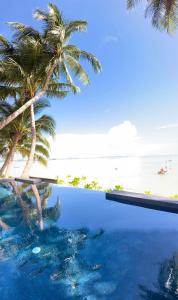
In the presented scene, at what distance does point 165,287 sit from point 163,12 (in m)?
9.11

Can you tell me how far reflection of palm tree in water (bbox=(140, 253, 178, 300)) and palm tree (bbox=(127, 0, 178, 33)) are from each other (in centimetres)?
844

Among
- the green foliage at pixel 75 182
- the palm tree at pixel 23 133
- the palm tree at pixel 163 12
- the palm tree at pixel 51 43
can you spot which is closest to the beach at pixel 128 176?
the green foliage at pixel 75 182

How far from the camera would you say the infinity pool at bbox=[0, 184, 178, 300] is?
2.28 meters

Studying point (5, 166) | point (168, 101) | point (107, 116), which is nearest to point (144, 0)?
point (5, 166)

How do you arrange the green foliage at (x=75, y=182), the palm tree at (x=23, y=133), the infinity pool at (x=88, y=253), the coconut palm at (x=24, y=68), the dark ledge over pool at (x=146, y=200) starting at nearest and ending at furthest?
1. the infinity pool at (x=88, y=253)
2. the dark ledge over pool at (x=146, y=200)
3. the green foliage at (x=75, y=182)
4. the coconut palm at (x=24, y=68)
5. the palm tree at (x=23, y=133)

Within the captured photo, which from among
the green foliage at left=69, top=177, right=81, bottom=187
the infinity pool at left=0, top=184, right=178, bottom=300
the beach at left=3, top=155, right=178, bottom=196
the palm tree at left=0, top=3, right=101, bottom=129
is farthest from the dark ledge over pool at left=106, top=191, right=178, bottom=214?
the palm tree at left=0, top=3, right=101, bottom=129

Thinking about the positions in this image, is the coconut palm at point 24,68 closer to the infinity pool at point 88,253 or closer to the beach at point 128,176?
the beach at point 128,176

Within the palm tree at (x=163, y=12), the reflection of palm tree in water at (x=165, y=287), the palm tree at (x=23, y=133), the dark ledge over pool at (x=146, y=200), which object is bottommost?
the reflection of palm tree in water at (x=165, y=287)

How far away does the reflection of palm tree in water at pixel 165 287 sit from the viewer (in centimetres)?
211

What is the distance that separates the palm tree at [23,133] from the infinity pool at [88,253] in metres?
8.50

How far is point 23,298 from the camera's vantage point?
2.17 meters

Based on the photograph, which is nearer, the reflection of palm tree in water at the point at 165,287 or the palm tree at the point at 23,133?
the reflection of palm tree in water at the point at 165,287

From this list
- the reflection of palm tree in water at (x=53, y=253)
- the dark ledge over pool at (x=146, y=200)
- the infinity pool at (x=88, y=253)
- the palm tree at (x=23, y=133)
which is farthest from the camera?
the palm tree at (x=23, y=133)

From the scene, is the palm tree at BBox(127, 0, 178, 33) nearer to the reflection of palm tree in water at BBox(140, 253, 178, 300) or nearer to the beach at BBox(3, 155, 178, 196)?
the beach at BBox(3, 155, 178, 196)
